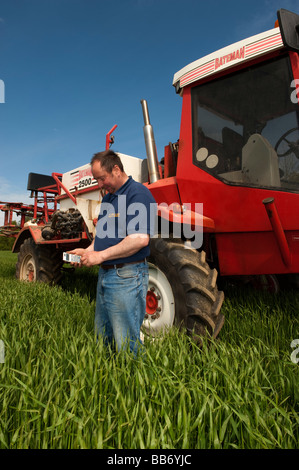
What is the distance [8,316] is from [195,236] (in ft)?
6.73

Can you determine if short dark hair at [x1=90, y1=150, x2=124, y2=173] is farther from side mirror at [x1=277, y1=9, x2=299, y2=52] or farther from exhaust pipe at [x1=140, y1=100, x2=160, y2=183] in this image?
exhaust pipe at [x1=140, y1=100, x2=160, y2=183]

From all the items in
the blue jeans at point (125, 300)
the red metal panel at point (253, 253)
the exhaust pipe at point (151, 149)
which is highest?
the exhaust pipe at point (151, 149)

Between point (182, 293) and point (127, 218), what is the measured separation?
3.00ft

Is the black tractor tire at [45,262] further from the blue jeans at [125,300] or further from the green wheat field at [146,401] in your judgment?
the blue jeans at [125,300]

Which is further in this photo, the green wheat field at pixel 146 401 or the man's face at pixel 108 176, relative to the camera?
the man's face at pixel 108 176

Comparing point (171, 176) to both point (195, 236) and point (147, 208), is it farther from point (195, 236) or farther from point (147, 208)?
point (147, 208)

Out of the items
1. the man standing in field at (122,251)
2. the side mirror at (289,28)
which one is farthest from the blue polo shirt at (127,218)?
the side mirror at (289,28)

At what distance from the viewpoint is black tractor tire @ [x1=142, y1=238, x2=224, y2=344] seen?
8.96 feet

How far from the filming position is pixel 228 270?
316 cm

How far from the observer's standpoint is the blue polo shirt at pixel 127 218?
224cm

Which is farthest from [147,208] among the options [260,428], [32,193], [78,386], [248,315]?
[32,193]

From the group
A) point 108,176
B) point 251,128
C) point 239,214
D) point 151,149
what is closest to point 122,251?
point 108,176

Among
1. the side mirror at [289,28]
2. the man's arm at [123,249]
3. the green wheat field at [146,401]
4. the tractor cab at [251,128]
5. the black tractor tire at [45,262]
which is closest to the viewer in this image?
the green wheat field at [146,401]
